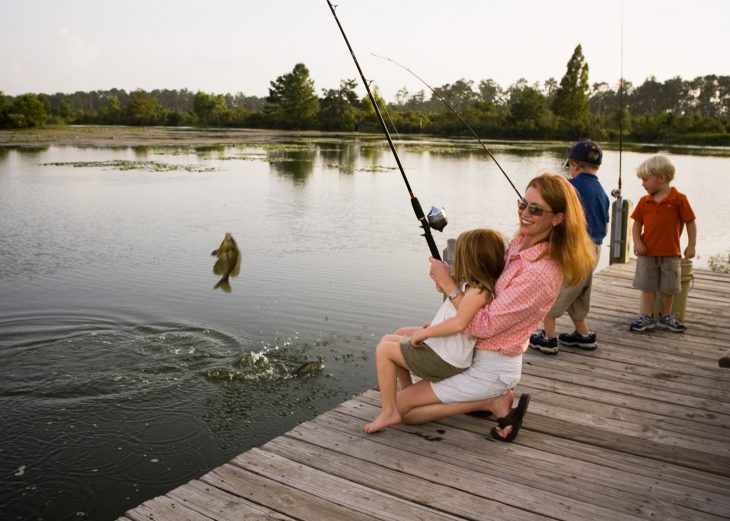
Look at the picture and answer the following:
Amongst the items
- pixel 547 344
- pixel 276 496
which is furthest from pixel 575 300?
pixel 276 496

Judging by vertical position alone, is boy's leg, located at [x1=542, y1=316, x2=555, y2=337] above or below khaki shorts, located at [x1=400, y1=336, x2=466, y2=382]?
below

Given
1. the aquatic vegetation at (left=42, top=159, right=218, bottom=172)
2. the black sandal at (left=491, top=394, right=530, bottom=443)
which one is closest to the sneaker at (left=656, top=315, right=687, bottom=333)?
the black sandal at (left=491, top=394, right=530, bottom=443)

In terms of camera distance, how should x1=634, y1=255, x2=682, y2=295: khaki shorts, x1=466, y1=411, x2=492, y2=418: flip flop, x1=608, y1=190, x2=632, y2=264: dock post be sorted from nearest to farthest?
x1=466, y1=411, x2=492, y2=418: flip flop, x1=634, y1=255, x2=682, y2=295: khaki shorts, x1=608, y1=190, x2=632, y2=264: dock post

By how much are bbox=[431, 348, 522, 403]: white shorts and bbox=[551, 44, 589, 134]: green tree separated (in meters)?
60.2

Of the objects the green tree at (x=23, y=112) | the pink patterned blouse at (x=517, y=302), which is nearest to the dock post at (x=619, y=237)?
the pink patterned blouse at (x=517, y=302)

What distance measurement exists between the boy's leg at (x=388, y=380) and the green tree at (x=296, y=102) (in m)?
77.7

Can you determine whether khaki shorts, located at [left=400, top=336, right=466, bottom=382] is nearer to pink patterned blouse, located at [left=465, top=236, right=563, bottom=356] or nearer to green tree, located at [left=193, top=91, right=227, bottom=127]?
pink patterned blouse, located at [left=465, top=236, right=563, bottom=356]

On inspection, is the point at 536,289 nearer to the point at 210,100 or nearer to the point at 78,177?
the point at 78,177

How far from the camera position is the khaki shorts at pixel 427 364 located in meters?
2.96

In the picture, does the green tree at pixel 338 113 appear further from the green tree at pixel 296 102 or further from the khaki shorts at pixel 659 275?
the khaki shorts at pixel 659 275

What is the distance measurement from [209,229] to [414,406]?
355 inches

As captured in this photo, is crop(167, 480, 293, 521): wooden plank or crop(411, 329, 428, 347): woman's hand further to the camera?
crop(411, 329, 428, 347): woman's hand

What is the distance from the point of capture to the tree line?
177 ft

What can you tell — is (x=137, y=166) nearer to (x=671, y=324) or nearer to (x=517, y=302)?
(x=671, y=324)
